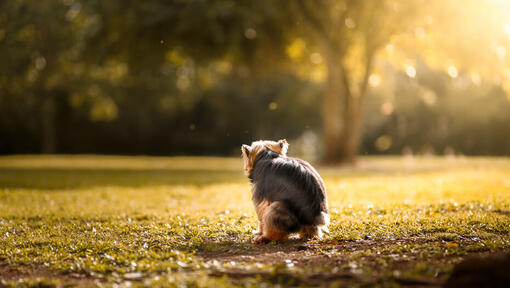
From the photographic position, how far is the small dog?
736 centimetres

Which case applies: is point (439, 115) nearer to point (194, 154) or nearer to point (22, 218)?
point (194, 154)

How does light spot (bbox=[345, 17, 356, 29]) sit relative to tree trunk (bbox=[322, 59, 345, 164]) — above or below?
above

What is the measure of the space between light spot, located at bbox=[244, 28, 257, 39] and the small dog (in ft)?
55.1

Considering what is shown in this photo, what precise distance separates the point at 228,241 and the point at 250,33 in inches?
696

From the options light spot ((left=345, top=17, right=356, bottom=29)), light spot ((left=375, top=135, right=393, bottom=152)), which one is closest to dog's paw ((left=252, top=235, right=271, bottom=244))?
light spot ((left=345, top=17, right=356, bottom=29))

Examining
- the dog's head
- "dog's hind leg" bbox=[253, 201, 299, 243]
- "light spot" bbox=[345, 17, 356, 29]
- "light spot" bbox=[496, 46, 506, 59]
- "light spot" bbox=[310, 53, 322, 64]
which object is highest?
"light spot" bbox=[345, 17, 356, 29]

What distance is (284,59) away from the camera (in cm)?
2934

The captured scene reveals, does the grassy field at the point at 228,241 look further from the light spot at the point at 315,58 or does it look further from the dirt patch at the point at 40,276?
the light spot at the point at 315,58

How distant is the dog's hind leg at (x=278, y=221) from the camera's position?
289 inches

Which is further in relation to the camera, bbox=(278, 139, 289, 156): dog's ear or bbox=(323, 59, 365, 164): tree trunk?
bbox=(323, 59, 365, 164): tree trunk

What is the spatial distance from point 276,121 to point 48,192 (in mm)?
38970

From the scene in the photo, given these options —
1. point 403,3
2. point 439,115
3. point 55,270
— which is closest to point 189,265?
point 55,270

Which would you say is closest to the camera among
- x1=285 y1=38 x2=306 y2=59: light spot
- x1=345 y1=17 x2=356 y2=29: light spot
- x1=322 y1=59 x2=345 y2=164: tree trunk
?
x1=345 y1=17 x2=356 y2=29: light spot

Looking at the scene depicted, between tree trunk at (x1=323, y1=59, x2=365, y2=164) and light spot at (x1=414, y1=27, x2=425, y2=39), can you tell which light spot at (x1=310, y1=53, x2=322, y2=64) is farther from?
light spot at (x1=414, y1=27, x2=425, y2=39)
